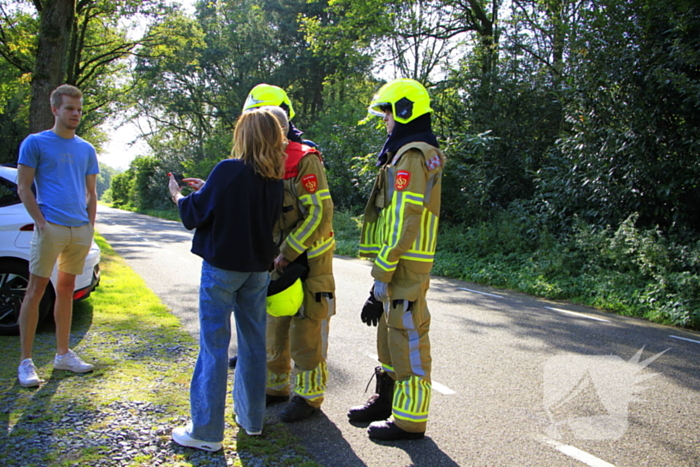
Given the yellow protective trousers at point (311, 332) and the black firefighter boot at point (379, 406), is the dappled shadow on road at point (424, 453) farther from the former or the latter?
the yellow protective trousers at point (311, 332)

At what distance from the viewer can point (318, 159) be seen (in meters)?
3.71

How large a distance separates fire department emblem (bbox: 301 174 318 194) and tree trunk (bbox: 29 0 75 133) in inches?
267

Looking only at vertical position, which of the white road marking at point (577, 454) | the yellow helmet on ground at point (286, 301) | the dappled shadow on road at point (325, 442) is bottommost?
the dappled shadow on road at point (325, 442)

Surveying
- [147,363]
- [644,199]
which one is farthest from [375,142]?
[147,363]

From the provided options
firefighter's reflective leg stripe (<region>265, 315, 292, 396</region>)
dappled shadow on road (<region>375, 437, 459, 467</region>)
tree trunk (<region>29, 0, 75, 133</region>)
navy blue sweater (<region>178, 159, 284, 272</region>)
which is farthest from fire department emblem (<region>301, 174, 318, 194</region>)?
tree trunk (<region>29, 0, 75, 133</region>)

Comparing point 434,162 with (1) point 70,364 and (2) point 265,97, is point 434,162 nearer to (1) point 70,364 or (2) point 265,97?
(2) point 265,97

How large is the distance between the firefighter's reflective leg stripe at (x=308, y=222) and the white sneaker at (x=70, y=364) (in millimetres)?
2074

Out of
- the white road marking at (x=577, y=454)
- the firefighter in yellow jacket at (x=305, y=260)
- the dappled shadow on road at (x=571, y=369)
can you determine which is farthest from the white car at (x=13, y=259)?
the white road marking at (x=577, y=454)

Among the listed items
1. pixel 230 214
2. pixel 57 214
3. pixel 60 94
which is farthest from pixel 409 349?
pixel 60 94

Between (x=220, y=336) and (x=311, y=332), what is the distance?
31.2 inches

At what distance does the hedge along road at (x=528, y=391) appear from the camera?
3299 mm

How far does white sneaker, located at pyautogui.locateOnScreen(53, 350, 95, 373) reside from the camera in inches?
166

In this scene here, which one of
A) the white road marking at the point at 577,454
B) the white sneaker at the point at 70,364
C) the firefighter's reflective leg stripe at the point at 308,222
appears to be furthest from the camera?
the white sneaker at the point at 70,364

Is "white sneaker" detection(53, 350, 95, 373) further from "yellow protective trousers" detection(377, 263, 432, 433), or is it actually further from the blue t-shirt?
"yellow protective trousers" detection(377, 263, 432, 433)
